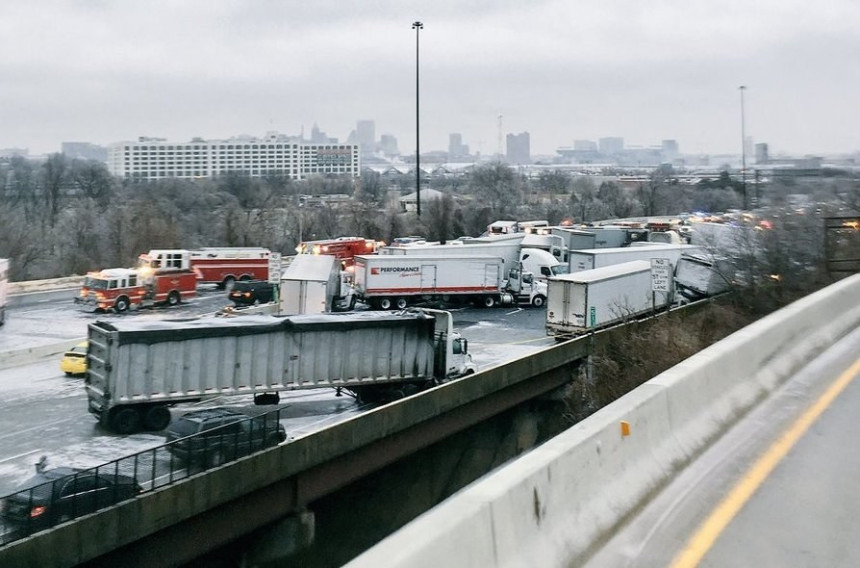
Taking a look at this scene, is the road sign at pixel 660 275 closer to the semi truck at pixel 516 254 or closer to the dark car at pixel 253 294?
the semi truck at pixel 516 254

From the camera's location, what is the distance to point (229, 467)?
52.9 ft

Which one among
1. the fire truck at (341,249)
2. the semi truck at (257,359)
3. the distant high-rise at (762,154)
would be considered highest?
the distant high-rise at (762,154)

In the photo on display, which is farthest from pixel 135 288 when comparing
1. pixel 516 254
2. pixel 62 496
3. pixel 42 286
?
pixel 62 496

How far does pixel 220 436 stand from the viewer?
53.8ft

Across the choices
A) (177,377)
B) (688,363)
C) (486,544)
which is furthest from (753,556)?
(177,377)

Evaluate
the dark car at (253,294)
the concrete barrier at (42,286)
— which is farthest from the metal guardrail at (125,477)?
the concrete barrier at (42,286)

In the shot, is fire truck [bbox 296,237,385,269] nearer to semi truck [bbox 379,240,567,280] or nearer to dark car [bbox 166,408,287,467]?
semi truck [bbox 379,240,567,280]

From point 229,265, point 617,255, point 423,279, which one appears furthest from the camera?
point 229,265

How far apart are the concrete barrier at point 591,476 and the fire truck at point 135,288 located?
3887 centimetres

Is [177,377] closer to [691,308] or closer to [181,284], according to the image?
[691,308]

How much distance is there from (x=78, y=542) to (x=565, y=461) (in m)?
10.4

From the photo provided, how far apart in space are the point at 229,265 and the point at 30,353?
24377 millimetres

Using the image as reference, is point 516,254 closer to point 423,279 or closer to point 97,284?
point 423,279

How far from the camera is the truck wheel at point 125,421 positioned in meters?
20.9
